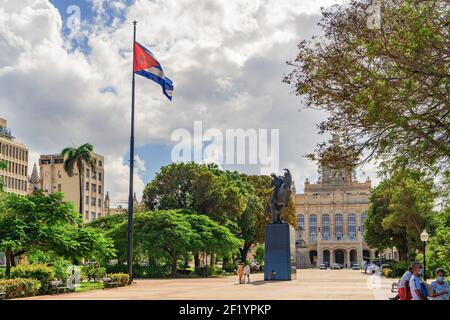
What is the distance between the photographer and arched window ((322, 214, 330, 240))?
490 ft

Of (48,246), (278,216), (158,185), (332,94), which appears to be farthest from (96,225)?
(332,94)

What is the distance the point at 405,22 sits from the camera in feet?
48.1

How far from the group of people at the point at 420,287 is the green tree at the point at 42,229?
60.9 ft

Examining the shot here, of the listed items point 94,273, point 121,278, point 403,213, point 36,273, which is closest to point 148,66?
point 121,278

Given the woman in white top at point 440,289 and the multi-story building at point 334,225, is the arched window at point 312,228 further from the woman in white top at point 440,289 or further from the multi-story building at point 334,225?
the woman in white top at point 440,289

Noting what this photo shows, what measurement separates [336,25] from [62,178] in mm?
114024

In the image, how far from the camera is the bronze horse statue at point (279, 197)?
40156mm

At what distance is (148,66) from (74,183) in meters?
90.9

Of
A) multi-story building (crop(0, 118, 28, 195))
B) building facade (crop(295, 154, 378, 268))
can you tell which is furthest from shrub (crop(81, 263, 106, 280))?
building facade (crop(295, 154, 378, 268))

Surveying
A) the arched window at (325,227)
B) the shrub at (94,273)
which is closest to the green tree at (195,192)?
the shrub at (94,273)

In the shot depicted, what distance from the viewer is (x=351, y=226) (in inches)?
5842
